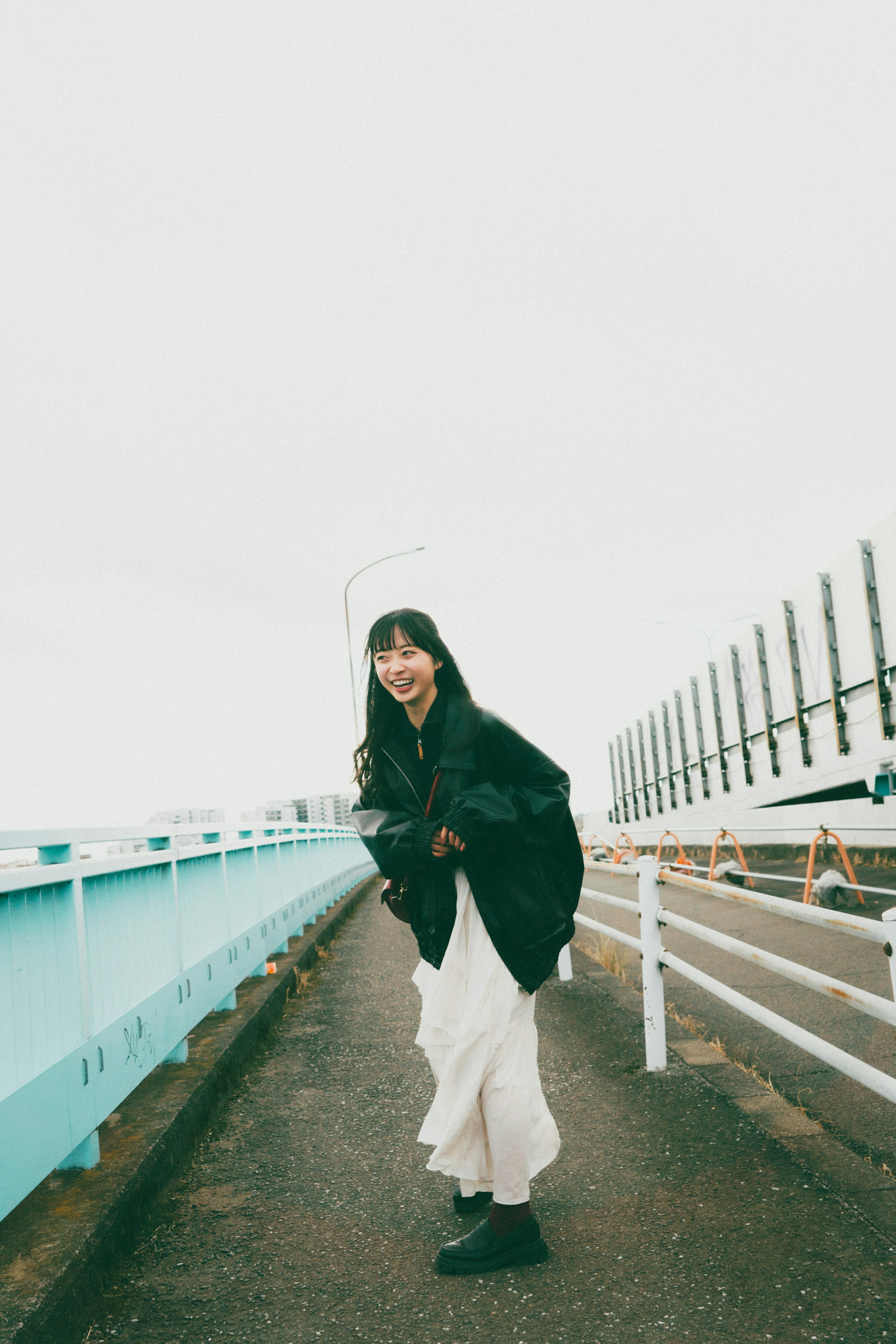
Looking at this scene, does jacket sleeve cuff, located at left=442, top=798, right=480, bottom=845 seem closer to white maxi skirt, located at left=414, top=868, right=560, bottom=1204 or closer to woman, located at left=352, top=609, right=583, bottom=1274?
woman, located at left=352, top=609, right=583, bottom=1274

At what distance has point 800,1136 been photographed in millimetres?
3717

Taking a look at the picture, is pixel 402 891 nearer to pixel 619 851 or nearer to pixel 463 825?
pixel 463 825

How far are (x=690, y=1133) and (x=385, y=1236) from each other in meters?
1.33

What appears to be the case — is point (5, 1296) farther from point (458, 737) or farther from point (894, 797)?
point (894, 797)

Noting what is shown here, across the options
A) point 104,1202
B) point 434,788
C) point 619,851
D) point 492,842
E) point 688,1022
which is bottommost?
point 619,851

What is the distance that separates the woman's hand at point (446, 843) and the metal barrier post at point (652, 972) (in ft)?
6.75

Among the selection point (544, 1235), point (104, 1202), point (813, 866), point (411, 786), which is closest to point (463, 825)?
point (411, 786)

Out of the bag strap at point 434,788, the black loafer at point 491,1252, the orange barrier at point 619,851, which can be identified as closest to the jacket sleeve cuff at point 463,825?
the bag strap at point 434,788

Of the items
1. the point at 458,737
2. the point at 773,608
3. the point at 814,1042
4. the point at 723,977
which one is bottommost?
the point at 723,977

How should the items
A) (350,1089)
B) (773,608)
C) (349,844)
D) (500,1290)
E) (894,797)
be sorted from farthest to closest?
1. (349,844)
2. (773,608)
3. (894,797)
4. (350,1089)
5. (500,1290)

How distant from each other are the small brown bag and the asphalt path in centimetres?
195

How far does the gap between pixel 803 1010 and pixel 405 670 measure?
14.0ft

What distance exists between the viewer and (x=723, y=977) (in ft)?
24.2

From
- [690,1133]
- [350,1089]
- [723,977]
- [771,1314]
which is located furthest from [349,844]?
[771,1314]
